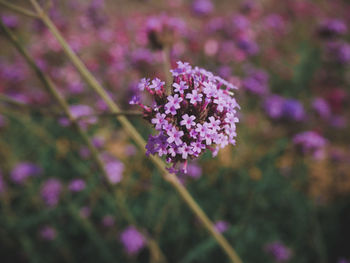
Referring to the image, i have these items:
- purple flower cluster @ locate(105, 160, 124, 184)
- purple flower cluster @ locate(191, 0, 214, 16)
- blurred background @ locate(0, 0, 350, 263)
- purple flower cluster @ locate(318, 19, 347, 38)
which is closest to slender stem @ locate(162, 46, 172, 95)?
blurred background @ locate(0, 0, 350, 263)

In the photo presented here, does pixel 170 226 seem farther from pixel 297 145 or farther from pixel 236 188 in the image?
pixel 297 145

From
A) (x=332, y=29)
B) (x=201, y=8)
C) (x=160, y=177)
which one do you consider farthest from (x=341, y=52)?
(x=160, y=177)

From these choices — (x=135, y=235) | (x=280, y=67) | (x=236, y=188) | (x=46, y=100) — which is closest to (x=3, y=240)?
(x=135, y=235)

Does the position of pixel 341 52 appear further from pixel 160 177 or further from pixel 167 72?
pixel 167 72

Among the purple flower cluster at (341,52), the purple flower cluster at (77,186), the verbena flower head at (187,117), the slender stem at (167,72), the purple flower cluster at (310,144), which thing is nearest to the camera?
the verbena flower head at (187,117)

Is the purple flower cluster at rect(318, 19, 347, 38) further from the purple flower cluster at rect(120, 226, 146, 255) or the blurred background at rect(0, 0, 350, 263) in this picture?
the purple flower cluster at rect(120, 226, 146, 255)

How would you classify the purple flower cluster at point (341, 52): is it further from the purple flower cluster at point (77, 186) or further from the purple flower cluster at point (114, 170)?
the purple flower cluster at point (77, 186)

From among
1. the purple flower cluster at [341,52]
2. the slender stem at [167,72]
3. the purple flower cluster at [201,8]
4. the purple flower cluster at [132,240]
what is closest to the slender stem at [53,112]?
the slender stem at [167,72]
